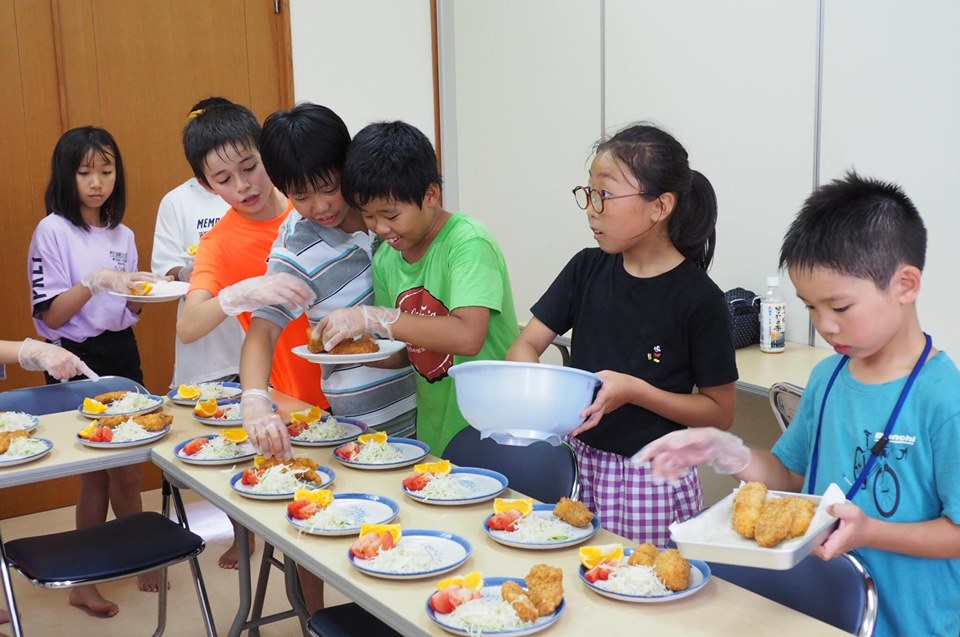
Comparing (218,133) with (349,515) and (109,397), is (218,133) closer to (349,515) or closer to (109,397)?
(109,397)

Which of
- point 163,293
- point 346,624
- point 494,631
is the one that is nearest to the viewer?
point 494,631

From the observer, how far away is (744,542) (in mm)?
1311

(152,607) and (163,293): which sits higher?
(163,293)

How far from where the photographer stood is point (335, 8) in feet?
15.3

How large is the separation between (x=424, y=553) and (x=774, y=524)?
0.54 m

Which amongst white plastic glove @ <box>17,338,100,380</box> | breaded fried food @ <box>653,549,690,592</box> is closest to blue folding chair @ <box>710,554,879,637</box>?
breaded fried food @ <box>653,549,690,592</box>

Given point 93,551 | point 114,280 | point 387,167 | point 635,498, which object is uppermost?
→ point 387,167

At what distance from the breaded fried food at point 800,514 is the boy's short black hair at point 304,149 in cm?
124

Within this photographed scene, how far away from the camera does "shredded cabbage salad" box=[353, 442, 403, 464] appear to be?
6.65 ft

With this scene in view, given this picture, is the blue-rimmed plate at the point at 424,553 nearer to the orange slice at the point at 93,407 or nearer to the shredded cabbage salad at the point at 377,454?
the shredded cabbage salad at the point at 377,454

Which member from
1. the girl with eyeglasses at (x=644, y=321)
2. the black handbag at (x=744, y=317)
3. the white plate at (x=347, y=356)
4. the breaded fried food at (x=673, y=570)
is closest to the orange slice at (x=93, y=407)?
the white plate at (x=347, y=356)

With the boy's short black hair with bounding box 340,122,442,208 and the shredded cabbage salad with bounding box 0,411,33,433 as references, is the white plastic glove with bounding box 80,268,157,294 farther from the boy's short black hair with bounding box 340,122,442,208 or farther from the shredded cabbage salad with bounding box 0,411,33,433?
the boy's short black hair with bounding box 340,122,442,208

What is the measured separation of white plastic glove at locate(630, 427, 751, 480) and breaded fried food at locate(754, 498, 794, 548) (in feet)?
0.46

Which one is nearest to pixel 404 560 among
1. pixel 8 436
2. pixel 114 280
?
pixel 8 436
